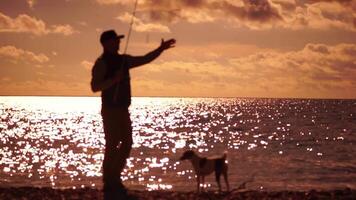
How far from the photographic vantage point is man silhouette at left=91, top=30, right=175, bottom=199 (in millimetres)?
9258

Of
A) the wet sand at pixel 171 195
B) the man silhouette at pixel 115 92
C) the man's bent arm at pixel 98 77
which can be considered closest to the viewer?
the man's bent arm at pixel 98 77

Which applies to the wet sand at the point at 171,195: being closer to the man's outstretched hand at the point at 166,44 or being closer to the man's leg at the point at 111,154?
the man's leg at the point at 111,154

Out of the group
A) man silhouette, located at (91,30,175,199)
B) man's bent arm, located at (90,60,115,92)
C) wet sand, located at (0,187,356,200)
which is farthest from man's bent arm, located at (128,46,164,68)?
wet sand, located at (0,187,356,200)

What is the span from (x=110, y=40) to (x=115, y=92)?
0.85m

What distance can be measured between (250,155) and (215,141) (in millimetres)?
21368

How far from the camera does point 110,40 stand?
9.34m

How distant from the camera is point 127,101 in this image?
9.40 metres

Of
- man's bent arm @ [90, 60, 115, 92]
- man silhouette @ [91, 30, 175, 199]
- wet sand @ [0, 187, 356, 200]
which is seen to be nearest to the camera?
man's bent arm @ [90, 60, 115, 92]

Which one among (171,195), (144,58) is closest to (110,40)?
(144,58)

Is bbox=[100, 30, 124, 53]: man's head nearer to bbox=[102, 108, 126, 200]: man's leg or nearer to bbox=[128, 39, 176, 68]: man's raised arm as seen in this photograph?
bbox=[128, 39, 176, 68]: man's raised arm

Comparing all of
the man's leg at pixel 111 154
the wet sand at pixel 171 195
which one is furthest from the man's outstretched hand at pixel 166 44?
the wet sand at pixel 171 195

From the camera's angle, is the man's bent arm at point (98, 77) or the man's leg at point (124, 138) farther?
the man's leg at point (124, 138)

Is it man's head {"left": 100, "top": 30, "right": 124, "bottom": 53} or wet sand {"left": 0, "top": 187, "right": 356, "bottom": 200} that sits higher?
man's head {"left": 100, "top": 30, "right": 124, "bottom": 53}

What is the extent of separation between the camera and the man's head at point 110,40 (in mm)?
9328
